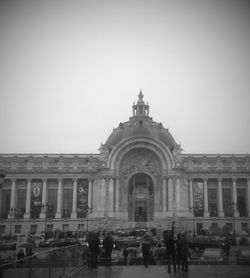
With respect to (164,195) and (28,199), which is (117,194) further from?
(28,199)

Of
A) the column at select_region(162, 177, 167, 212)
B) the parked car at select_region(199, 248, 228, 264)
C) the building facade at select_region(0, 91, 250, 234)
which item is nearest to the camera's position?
the parked car at select_region(199, 248, 228, 264)

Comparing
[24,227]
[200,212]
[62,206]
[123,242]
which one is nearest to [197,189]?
[200,212]

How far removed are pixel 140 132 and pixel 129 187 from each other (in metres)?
9.72

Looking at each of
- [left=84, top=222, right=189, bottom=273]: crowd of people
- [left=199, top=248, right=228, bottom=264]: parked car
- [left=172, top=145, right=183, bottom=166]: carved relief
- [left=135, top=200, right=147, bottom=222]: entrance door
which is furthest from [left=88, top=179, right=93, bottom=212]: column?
[left=84, top=222, right=189, bottom=273]: crowd of people

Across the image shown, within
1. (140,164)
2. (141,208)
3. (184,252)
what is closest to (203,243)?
(184,252)

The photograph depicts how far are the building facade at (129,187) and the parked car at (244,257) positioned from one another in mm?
40243

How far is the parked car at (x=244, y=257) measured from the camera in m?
23.4

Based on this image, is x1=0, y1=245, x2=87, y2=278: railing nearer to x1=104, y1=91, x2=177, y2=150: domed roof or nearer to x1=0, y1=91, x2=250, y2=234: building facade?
x1=0, y1=91, x2=250, y2=234: building facade

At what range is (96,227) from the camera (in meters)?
64.8

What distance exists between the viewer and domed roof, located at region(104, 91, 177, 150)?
68438mm

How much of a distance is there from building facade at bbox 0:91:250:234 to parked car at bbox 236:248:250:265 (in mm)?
40243

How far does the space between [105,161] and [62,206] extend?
11.3m

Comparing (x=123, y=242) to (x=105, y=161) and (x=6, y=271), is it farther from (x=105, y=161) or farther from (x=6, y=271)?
(x=105, y=161)

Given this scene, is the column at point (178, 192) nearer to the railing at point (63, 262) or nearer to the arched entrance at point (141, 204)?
the arched entrance at point (141, 204)
